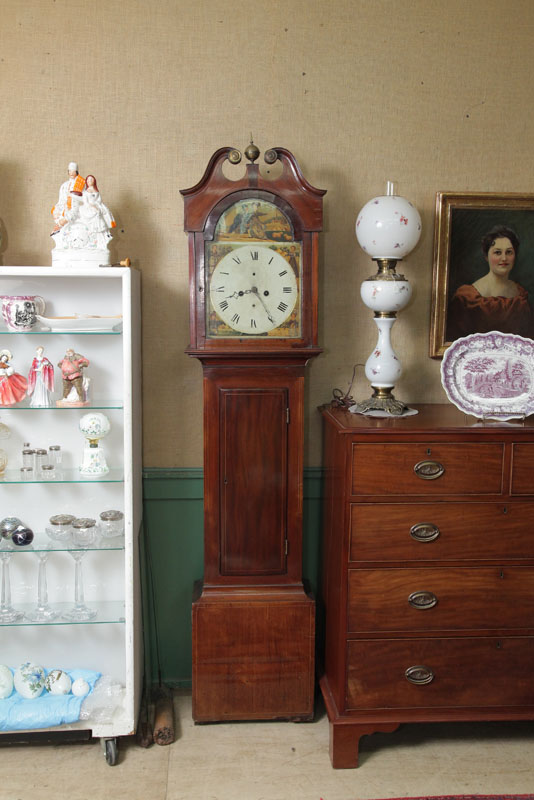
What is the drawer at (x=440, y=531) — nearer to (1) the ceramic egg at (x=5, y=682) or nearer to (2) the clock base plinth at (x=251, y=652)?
(2) the clock base plinth at (x=251, y=652)

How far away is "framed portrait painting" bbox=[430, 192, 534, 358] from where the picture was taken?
272cm

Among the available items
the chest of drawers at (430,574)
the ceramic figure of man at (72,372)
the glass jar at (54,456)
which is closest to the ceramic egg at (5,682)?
the glass jar at (54,456)

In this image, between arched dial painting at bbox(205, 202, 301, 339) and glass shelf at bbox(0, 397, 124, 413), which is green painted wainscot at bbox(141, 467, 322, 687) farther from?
arched dial painting at bbox(205, 202, 301, 339)

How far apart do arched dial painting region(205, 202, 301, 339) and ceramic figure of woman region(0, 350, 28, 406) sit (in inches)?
27.7

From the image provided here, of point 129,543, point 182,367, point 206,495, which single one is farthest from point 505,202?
point 129,543

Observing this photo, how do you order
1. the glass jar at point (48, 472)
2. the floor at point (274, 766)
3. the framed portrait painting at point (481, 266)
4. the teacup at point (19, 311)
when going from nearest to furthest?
the floor at point (274, 766) → the teacup at point (19, 311) → the glass jar at point (48, 472) → the framed portrait painting at point (481, 266)

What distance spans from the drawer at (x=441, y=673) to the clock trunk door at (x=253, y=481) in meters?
0.47

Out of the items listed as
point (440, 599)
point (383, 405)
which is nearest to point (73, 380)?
point (383, 405)

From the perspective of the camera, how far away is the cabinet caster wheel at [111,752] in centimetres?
241

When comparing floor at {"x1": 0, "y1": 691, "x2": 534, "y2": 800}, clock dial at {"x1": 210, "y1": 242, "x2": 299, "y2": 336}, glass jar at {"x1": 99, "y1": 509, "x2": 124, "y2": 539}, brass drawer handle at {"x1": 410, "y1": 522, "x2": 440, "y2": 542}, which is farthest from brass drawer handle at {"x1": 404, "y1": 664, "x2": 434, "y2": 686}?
clock dial at {"x1": 210, "y1": 242, "x2": 299, "y2": 336}

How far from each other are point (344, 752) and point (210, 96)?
242 cm

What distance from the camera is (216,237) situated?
7.98ft

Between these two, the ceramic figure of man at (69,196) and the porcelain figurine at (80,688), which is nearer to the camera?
the ceramic figure of man at (69,196)

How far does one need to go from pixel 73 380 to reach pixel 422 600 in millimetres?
1424
